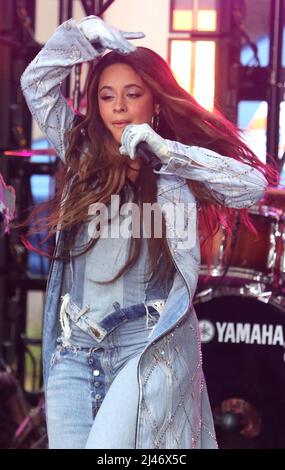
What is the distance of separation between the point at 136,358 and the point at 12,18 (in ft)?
8.21

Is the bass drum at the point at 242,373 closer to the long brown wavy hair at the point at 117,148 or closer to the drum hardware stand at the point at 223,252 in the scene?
the drum hardware stand at the point at 223,252

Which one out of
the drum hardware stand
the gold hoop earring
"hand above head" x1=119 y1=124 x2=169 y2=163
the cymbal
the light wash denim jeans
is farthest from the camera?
the cymbal

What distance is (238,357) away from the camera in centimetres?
429

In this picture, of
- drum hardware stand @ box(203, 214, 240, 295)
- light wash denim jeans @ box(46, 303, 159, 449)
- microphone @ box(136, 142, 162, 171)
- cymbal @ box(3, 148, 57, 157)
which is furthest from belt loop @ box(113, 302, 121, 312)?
cymbal @ box(3, 148, 57, 157)

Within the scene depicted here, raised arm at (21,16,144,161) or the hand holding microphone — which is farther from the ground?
raised arm at (21,16,144,161)

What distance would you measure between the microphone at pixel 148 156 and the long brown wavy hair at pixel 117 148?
17 cm

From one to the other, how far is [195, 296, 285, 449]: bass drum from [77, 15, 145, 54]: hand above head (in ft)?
5.40

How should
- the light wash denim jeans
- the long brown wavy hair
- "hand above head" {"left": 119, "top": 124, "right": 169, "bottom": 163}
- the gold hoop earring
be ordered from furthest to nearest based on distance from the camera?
the gold hoop earring
the long brown wavy hair
the light wash denim jeans
"hand above head" {"left": 119, "top": 124, "right": 169, "bottom": 163}

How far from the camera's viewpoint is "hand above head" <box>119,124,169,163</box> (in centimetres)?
270

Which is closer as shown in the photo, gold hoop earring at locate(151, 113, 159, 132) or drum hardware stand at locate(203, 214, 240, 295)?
gold hoop earring at locate(151, 113, 159, 132)

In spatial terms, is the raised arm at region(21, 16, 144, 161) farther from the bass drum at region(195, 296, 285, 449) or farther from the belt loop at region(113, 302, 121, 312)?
the bass drum at region(195, 296, 285, 449)

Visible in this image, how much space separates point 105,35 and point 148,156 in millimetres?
337
